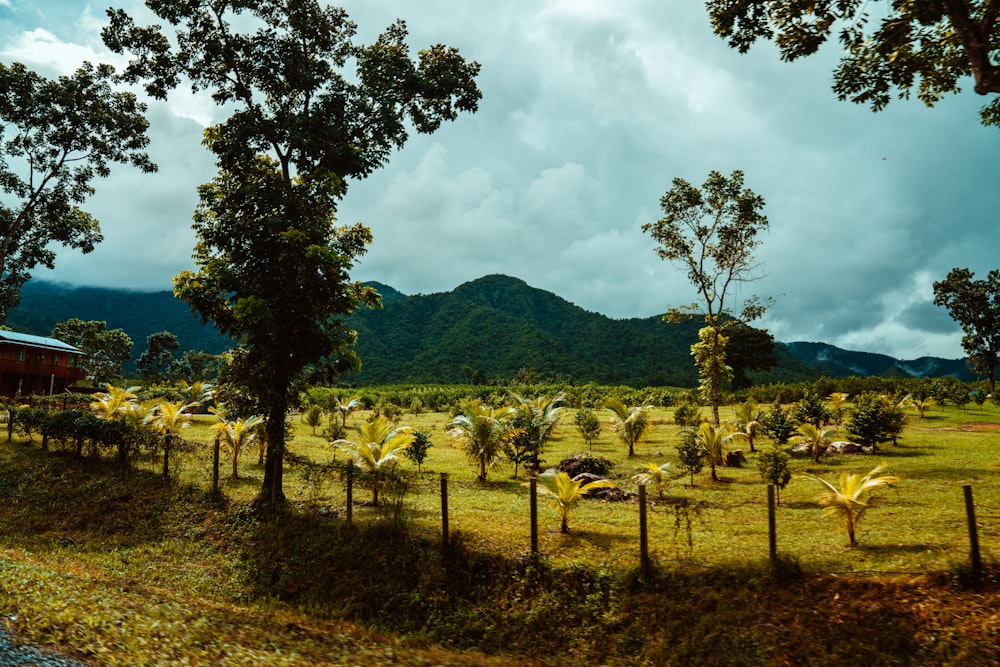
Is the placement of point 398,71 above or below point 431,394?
above

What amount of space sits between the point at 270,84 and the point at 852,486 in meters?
18.4

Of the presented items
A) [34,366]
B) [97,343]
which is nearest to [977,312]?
[34,366]

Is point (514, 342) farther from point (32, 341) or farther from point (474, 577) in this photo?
point (474, 577)

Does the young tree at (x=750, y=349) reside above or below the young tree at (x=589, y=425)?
above

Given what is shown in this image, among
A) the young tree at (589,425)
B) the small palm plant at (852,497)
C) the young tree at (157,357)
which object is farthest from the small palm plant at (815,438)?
the young tree at (157,357)

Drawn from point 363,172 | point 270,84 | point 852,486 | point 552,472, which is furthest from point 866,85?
point 270,84

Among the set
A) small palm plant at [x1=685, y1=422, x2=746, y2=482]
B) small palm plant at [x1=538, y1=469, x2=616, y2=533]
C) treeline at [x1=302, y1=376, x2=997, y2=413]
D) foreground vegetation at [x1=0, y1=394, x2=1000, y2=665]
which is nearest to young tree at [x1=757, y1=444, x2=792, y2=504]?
foreground vegetation at [x1=0, y1=394, x2=1000, y2=665]

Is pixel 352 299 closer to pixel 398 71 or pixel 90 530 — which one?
pixel 398 71

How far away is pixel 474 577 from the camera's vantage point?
1030 centimetres

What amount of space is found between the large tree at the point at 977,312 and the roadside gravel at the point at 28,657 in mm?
74927

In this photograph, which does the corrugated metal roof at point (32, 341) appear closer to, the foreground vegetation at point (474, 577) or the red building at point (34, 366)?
the red building at point (34, 366)

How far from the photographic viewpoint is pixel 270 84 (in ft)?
53.0

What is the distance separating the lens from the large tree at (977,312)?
5709 cm

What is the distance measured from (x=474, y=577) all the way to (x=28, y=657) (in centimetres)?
656
